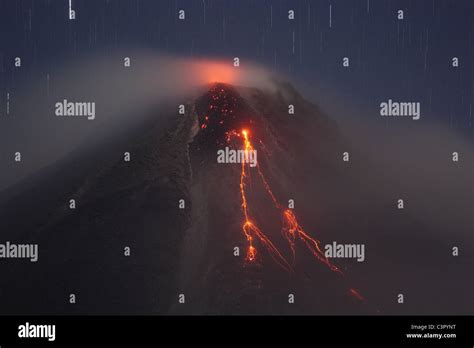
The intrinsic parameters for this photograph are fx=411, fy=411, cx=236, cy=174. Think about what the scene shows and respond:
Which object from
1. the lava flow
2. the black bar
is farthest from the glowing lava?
the black bar

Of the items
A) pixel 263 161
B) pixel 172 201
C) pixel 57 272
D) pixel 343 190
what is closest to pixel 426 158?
pixel 343 190

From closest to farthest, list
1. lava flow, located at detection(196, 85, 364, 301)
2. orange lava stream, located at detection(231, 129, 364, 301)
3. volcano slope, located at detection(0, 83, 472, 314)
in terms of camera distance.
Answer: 1. volcano slope, located at detection(0, 83, 472, 314)
2. orange lava stream, located at detection(231, 129, 364, 301)
3. lava flow, located at detection(196, 85, 364, 301)

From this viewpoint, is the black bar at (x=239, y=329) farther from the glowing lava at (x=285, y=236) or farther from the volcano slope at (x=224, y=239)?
the glowing lava at (x=285, y=236)

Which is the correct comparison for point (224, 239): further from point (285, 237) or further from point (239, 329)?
point (239, 329)

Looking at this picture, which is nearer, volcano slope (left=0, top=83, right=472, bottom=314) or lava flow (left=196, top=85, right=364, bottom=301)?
volcano slope (left=0, top=83, right=472, bottom=314)

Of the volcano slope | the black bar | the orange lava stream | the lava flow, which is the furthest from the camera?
the lava flow

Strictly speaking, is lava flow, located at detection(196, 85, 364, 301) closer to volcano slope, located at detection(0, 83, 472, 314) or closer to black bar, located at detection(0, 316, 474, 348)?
volcano slope, located at detection(0, 83, 472, 314)

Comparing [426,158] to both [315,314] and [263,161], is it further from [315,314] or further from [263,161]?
[263,161]

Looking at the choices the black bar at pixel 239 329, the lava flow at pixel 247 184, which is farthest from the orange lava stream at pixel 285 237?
the black bar at pixel 239 329
